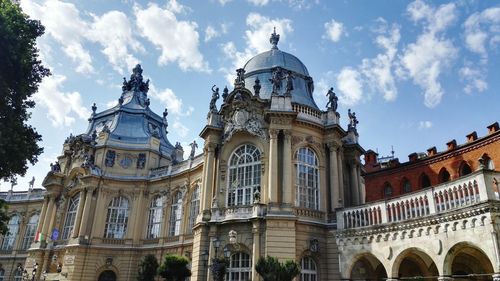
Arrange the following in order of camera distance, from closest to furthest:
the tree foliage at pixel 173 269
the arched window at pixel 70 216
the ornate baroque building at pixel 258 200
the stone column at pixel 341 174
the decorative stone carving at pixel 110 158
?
the ornate baroque building at pixel 258 200 < the tree foliage at pixel 173 269 < the stone column at pixel 341 174 < the arched window at pixel 70 216 < the decorative stone carving at pixel 110 158

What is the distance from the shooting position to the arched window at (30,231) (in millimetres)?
46844

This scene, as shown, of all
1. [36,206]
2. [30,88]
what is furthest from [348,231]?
[36,206]

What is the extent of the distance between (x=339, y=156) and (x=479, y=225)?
13.6 meters

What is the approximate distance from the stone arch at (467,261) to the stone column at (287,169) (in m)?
9.42

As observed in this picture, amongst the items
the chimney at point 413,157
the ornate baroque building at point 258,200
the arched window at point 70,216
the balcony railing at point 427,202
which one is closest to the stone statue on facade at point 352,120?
the ornate baroque building at point 258,200

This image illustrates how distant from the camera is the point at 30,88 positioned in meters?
21.0

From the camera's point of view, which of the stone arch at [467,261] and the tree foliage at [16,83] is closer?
the stone arch at [467,261]

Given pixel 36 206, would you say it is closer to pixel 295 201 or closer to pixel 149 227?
pixel 149 227

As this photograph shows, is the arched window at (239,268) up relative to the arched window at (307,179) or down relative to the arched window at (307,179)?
down

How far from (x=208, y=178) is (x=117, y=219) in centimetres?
1588

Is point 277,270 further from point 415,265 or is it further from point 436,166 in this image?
point 436,166

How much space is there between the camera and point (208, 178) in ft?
91.4

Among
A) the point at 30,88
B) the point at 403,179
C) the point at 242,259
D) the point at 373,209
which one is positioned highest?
the point at 30,88

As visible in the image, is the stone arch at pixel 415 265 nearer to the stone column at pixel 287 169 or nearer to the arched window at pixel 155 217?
the stone column at pixel 287 169
